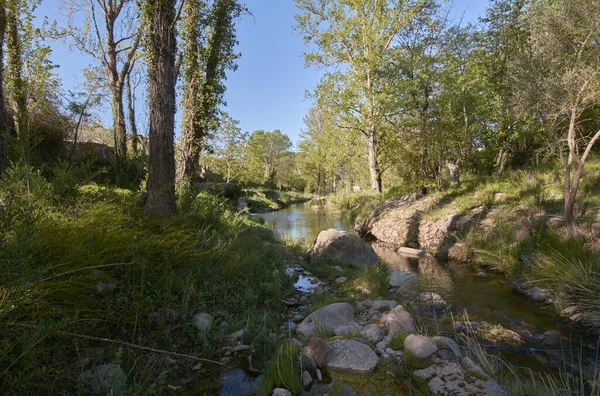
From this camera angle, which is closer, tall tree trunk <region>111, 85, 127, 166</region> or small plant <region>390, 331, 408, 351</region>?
small plant <region>390, 331, 408, 351</region>

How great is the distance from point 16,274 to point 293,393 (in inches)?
98.8

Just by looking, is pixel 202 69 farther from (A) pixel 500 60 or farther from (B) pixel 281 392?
(A) pixel 500 60

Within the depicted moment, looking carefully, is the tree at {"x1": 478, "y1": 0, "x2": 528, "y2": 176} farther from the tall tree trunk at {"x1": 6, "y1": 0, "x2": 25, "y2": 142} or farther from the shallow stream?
the tall tree trunk at {"x1": 6, "y1": 0, "x2": 25, "y2": 142}

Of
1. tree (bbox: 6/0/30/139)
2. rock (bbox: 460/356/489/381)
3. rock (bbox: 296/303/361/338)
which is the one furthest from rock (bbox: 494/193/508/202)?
tree (bbox: 6/0/30/139)

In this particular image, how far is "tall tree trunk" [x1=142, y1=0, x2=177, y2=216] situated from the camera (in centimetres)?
587

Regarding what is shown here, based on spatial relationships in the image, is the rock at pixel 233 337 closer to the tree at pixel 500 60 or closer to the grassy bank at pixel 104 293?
the grassy bank at pixel 104 293

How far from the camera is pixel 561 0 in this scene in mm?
7613

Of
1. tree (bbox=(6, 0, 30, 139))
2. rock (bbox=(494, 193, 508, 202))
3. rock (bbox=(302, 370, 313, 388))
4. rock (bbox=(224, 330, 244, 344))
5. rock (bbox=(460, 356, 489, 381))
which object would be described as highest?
tree (bbox=(6, 0, 30, 139))

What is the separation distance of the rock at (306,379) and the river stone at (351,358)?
291 millimetres

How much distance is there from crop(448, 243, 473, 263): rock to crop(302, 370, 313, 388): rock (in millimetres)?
7715

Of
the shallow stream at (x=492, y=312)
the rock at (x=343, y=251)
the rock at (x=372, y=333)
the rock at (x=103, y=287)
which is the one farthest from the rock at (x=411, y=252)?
the rock at (x=103, y=287)

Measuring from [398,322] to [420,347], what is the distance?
79cm

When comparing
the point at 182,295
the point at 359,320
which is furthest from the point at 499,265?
the point at 182,295

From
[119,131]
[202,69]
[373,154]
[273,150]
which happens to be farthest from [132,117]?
[273,150]
